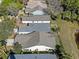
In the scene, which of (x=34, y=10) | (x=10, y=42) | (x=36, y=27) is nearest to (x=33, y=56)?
(x=10, y=42)

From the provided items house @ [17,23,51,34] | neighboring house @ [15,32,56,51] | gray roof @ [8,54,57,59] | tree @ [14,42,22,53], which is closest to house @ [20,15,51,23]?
house @ [17,23,51,34]

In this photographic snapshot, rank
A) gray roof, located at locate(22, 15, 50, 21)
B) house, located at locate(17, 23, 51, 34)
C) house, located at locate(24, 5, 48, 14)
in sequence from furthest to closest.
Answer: house, located at locate(24, 5, 48, 14), gray roof, located at locate(22, 15, 50, 21), house, located at locate(17, 23, 51, 34)

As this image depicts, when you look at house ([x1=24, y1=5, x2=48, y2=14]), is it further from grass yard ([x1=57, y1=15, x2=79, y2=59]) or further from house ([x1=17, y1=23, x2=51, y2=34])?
house ([x1=17, y1=23, x2=51, y2=34])

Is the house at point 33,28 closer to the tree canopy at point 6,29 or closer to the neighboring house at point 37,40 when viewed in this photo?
the tree canopy at point 6,29

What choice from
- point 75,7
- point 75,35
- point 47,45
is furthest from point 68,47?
point 75,7

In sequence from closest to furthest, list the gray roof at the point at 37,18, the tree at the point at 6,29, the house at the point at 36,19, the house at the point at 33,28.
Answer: the tree at the point at 6,29, the house at the point at 33,28, the house at the point at 36,19, the gray roof at the point at 37,18

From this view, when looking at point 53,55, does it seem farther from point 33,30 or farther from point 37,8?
point 37,8

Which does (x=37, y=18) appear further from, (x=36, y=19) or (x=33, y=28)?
(x=33, y=28)

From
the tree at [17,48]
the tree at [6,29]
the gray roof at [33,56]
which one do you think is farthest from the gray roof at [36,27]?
the gray roof at [33,56]
